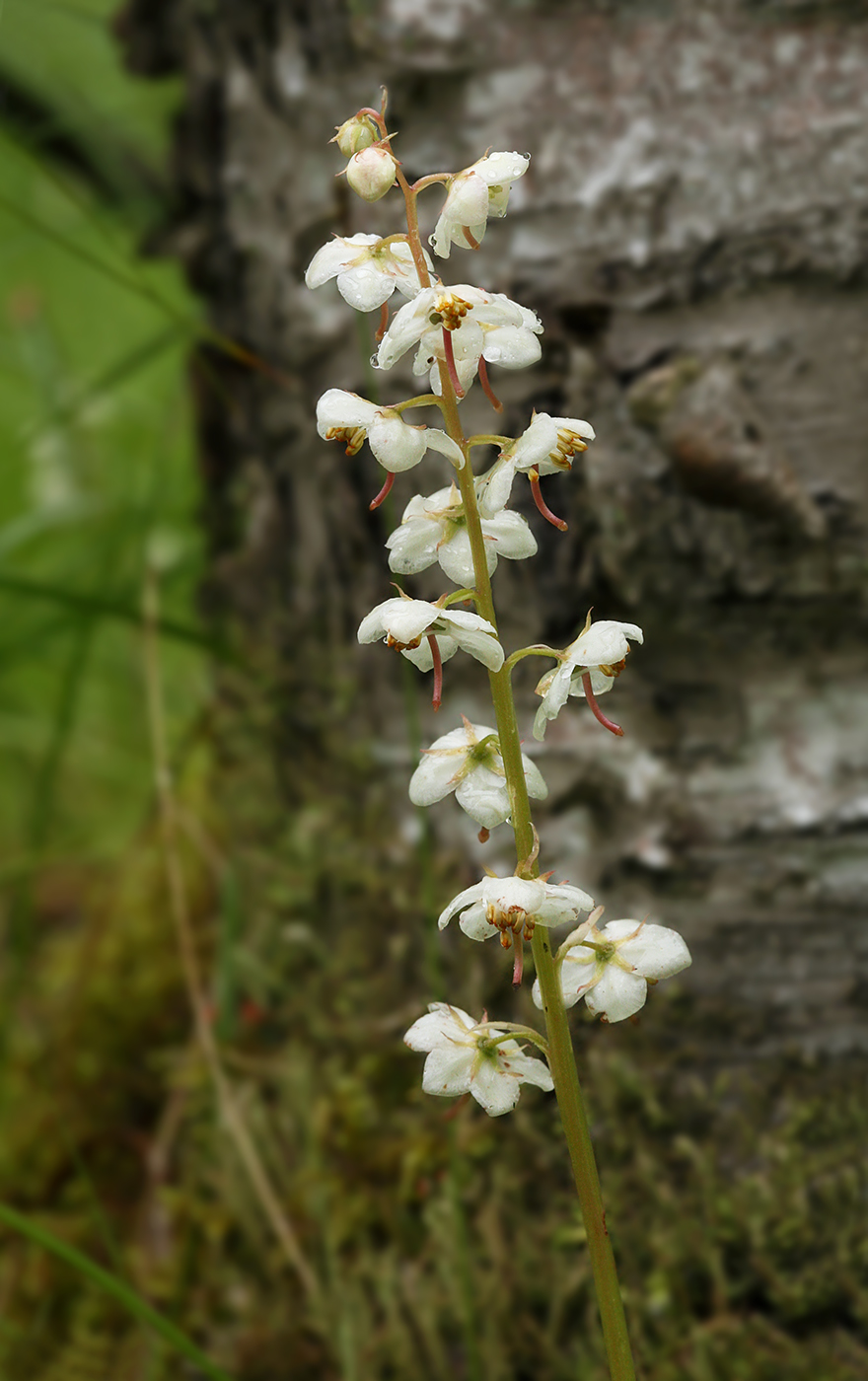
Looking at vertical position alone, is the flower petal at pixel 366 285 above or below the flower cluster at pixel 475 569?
above

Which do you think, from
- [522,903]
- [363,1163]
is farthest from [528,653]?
[363,1163]

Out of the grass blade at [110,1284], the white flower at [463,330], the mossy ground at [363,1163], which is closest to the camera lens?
the white flower at [463,330]

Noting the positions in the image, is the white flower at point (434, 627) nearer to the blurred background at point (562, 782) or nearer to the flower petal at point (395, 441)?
the flower petal at point (395, 441)

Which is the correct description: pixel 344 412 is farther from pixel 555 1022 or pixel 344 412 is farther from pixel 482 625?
pixel 555 1022

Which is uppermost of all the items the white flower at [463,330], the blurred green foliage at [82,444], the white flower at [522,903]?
the blurred green foliage at [82,444]

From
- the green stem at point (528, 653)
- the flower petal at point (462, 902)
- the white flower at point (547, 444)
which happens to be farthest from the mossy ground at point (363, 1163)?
the white flower at point (547, 444)

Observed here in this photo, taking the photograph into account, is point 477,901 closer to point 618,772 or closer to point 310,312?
point 618,772

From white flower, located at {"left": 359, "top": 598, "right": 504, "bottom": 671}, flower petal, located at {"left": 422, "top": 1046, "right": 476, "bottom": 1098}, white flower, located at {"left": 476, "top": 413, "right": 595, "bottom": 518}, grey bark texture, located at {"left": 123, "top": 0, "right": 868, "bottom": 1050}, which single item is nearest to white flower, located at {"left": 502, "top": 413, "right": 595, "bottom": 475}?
white flower, located at {"left": 476, "top": 413, "right": 595, "bottom": 518}

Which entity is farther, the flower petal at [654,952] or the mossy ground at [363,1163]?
the mossy ground at [363,1163]

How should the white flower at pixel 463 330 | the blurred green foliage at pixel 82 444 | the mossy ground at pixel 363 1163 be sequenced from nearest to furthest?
the white flower at pixel 463 330 → the mossy ground at pixel 363 1163 → the blurred green foliage at pixel 82 444

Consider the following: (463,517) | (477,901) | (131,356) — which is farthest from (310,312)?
(477,901)
